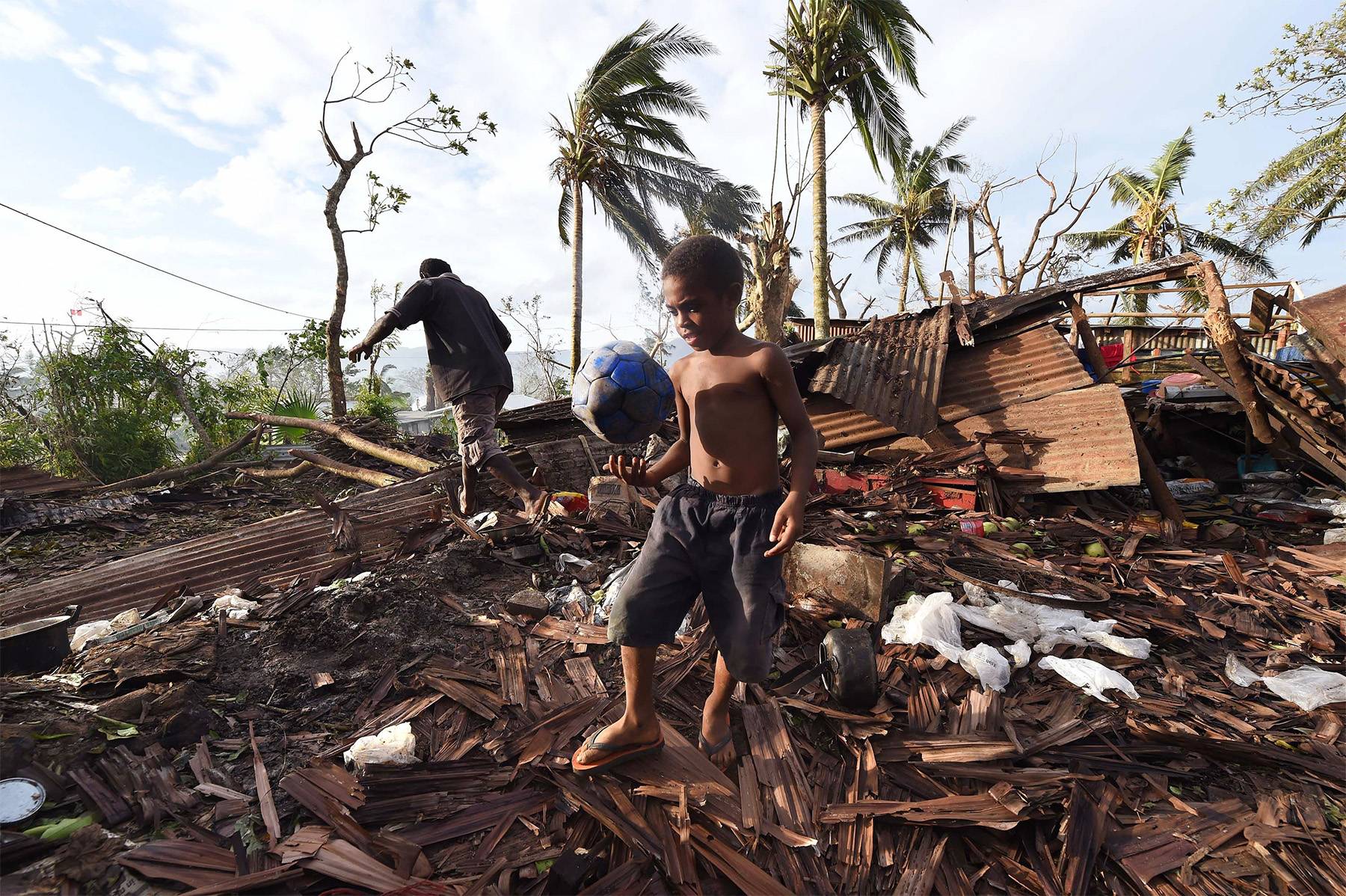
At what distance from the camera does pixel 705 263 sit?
2.07 metres

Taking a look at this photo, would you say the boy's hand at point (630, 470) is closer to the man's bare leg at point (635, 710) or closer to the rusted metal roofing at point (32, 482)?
the man's bare leg at point (635, 710)

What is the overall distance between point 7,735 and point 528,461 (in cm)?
476

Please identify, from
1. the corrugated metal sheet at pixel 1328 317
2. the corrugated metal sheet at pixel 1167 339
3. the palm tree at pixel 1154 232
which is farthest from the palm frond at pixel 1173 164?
the corrugated metal sheet at pixel 1328 317

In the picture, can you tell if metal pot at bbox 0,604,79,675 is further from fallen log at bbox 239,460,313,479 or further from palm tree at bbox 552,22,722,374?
palm tree at bbox 552,22,722,374

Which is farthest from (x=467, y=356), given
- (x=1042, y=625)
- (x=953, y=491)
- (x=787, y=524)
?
(x=953, y=491)

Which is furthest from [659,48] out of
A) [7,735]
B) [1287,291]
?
[7,735]

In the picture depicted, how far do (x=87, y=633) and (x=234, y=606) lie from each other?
81 cm

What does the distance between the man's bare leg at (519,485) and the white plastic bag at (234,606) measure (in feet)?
6.56

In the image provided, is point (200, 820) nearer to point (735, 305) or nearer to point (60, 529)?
point (735, 305)

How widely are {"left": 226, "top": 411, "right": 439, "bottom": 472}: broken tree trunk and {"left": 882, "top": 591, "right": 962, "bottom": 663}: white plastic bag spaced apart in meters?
5.88

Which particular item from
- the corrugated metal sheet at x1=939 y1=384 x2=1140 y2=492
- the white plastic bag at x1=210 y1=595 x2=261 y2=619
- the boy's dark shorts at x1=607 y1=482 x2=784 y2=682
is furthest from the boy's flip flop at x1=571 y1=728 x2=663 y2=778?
the corrugated metal sheet at x1=939 y1=384 x2=1140 y2=492

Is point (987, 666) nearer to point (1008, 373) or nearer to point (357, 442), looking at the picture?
point (1008, 373)

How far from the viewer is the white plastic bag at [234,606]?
388 centimetres

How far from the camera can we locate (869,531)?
518 centimetres
